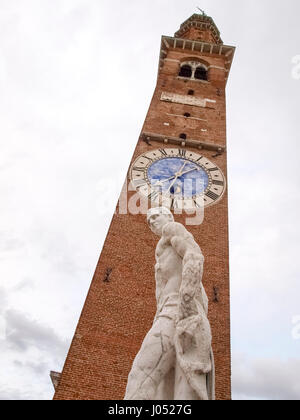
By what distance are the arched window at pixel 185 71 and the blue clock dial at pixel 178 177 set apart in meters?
8.34

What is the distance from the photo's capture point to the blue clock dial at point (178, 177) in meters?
11.8

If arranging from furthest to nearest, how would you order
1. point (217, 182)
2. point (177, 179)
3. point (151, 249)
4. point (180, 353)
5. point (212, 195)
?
1. point (217, 182)
2. point (177, 179)
3. point (212, 195)
4. point (151, 249)
5. point (180, 353)

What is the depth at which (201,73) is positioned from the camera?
1956 centimetres

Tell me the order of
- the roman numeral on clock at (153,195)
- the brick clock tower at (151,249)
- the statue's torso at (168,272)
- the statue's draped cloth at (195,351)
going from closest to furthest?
the statue's draped cloth at (195,351), the statue's torso at (168,272), the brick clock tower at (151,249), the roman numeral on clock at (153,195)

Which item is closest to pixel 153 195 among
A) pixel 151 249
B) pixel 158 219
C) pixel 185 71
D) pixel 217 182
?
pixel 151 249

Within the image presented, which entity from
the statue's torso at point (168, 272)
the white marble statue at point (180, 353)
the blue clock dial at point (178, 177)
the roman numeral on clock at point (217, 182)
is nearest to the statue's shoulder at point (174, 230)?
the statue's torso at point (168, 272)

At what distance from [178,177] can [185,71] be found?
9767 millimetres

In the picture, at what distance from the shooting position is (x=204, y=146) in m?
13.5

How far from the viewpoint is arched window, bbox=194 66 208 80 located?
19.3 meters

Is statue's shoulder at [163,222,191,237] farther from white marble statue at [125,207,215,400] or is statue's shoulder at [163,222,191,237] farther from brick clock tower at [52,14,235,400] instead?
brick clock tower at [52,14,235,400]

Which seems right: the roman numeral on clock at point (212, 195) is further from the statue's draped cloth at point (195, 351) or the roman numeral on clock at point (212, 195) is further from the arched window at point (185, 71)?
the arched window at point (185, 71)

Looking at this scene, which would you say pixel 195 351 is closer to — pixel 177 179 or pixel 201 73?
pixel 177 179
